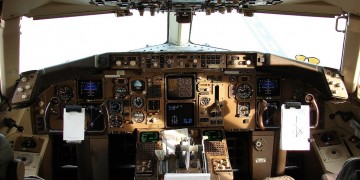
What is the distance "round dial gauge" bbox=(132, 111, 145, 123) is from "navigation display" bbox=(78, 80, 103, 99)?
0.46 meters

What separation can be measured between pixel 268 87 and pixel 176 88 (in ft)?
3.66

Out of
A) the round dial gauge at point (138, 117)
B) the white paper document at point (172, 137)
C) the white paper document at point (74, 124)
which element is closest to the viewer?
the white paper document at point (74, 124)

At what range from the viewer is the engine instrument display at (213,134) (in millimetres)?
5484

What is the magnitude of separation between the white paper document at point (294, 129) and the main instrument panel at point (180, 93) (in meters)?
1.07

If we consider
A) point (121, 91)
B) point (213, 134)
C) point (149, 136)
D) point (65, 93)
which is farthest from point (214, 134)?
point (65, 93)

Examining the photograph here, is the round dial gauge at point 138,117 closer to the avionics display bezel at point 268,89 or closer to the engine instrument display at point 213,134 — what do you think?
the engine instrument display at point 213,134

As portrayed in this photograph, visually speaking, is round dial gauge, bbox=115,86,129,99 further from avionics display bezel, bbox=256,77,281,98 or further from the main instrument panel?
avionics display bezel, bbox=256,77,281,98

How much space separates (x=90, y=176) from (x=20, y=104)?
1.10 meters

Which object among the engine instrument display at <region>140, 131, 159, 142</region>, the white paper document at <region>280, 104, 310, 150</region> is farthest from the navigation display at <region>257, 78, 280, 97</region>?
the engine instrument display at <region>140, 131, 159, 142</region>

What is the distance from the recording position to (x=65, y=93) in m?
5.42

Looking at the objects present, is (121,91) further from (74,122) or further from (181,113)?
(74,122)

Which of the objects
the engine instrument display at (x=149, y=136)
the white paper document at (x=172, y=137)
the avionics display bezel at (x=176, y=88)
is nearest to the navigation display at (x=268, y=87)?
the avionics display bezel at (x=176, y=88)

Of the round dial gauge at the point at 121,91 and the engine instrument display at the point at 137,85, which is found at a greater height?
the engine instrument display at the point at 137,85

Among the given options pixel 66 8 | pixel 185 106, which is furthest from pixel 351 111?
pixel 66 8
